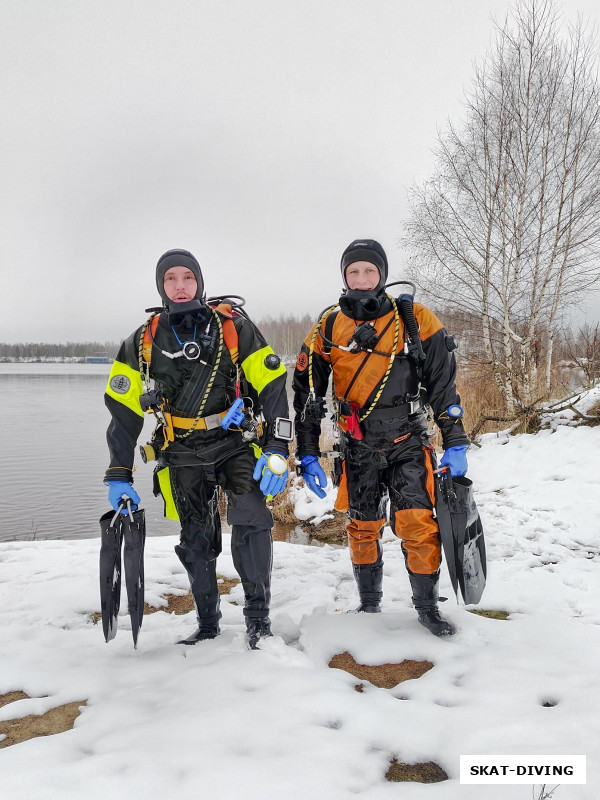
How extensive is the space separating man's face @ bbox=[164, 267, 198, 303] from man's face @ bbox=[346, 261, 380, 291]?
3.58ft

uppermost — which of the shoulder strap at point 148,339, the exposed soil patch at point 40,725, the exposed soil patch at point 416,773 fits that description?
the shoulder strap at point 148,339

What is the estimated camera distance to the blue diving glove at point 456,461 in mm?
3141

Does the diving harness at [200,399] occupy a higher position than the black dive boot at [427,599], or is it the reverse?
the diving harness at [200,399]

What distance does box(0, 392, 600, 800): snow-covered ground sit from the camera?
5.89 feet

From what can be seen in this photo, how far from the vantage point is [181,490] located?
3135 millimetres

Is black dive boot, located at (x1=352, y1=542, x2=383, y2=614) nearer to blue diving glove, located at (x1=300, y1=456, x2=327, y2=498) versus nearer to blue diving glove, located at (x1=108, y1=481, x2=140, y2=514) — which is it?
blue diving glove, located at (x1=300, y1=456, x2=327, y2=498)

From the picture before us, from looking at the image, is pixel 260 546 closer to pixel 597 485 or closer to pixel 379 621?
pixel 379 621

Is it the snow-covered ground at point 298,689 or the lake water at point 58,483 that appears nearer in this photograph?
the snow-covered ground at point 298,689

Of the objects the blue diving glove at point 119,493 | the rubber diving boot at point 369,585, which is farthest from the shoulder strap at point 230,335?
the rubber diving boot at point 369,585

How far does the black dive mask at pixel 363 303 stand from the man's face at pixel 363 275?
0.04 m

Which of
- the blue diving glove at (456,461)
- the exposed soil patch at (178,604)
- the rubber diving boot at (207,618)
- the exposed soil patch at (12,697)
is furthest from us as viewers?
the exposed soil patch at (178,604)

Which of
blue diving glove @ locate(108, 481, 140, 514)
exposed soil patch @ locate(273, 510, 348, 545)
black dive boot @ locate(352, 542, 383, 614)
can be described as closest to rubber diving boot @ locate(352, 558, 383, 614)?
black dive boot @ locate(352, 542, 383, 614)

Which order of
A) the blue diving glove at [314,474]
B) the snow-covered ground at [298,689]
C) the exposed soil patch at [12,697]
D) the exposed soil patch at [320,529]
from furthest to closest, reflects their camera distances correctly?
the exposed soil patch at [320,529] < the blue diving glove at [314,474] < the exposed soil patch at [12,697] < the snow-covered ground at [298,689]

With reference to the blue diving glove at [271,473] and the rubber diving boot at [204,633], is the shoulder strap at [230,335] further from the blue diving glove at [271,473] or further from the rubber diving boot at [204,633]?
the rubber diving boot at [204,633]
